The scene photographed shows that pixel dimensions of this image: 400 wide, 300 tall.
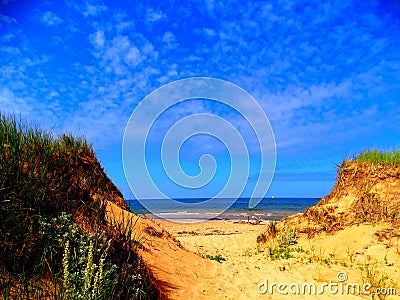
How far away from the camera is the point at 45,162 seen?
4605mm

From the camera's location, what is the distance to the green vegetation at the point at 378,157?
1085 centimetres

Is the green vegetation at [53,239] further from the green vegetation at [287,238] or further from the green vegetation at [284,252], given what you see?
the green vegetation at [287,238]

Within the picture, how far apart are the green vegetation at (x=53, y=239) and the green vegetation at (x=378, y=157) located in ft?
31.1

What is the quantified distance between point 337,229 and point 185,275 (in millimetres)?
6372

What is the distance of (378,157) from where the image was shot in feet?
36.5

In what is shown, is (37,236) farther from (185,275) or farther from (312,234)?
(312,234)

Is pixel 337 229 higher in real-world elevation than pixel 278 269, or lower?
higher

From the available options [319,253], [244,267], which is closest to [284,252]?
Answer: [319,253]

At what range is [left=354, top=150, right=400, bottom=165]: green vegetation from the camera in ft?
35.6

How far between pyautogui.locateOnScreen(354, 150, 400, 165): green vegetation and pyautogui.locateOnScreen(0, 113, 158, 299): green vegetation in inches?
374

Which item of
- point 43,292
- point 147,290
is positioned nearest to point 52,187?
point 43,292

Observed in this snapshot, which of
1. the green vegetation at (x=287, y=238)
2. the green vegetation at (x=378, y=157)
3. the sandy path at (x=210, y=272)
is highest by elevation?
the green vegetation at (x=378, y=157)

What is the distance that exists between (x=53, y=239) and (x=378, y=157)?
10895 mm

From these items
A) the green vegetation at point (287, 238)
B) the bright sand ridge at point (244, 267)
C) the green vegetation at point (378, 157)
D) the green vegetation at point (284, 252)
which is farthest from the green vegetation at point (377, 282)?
the green vegetation at point (378, 157)
